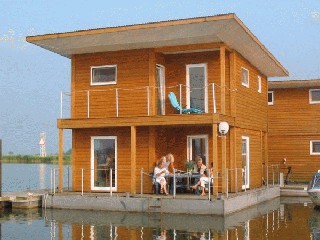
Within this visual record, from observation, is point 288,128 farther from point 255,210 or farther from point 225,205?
point 225,205

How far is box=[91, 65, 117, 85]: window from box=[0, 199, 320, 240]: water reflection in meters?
5.07

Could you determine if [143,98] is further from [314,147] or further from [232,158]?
[314,147]

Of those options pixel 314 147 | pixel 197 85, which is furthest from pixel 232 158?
pixel 314 147

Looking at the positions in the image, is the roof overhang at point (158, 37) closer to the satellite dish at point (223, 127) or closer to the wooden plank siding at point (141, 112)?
the wooden plank siding at point (141, 112)

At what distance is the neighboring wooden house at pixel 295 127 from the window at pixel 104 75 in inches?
443

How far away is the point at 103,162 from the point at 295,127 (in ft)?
42.7

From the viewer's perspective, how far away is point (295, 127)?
29.8 meters

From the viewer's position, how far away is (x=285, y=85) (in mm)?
29266

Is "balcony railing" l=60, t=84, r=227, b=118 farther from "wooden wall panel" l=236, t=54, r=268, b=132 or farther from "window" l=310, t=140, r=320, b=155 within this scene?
"window" l=310, t=140, r=320, b=155

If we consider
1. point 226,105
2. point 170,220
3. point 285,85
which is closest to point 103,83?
point 226,105

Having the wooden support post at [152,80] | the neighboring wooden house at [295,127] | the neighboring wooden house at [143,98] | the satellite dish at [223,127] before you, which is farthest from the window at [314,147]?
the satellite dish at [223,127]

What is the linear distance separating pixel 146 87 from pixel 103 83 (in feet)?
6.75

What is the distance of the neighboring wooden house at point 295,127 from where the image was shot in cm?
2930

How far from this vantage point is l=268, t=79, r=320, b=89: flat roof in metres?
28.4
